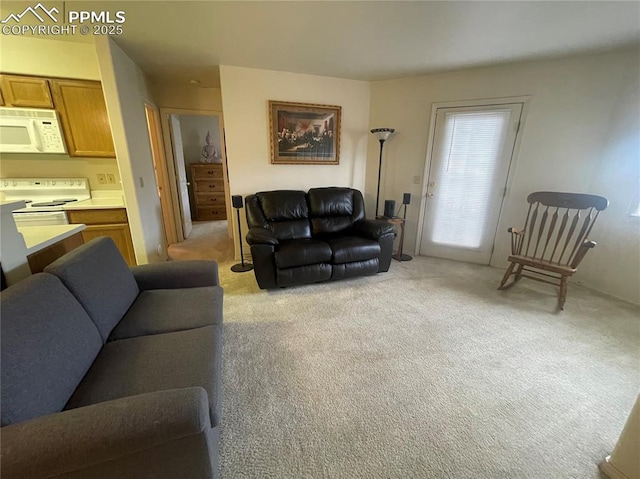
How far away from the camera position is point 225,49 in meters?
2.52

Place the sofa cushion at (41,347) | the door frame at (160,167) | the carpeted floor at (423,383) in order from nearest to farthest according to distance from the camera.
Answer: the sofa cushion at (41,347)
the carpeted floor at (423,383)
the door frame at (160,167)

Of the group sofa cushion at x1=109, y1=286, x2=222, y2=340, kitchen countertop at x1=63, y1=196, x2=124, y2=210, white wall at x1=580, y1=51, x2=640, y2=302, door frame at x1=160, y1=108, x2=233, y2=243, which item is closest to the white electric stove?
kitchen countertop at x1=63, y1=196, x2=124, y2=210

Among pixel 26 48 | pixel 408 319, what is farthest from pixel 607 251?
pixel 26 48

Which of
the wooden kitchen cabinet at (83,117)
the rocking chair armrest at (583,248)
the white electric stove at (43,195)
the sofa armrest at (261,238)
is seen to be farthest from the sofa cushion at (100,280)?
the rocking chair armrest at (583,248)

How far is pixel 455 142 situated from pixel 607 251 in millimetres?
1967

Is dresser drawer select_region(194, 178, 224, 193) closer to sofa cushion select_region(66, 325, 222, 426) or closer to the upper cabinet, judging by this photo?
the upper cabinet

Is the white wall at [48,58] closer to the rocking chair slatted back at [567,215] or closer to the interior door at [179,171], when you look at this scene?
the interior door at [179,171]

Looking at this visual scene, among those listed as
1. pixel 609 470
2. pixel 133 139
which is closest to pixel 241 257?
pixel 133 139

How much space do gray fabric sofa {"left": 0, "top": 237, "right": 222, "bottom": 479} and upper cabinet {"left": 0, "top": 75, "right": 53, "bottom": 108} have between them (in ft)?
6.67

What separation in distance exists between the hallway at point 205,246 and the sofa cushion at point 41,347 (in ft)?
7.86

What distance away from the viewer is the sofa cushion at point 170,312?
136 centimetres

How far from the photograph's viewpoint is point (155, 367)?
3.57 ft

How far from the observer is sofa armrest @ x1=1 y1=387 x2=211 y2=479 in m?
0.67

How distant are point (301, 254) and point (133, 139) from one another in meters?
2.09
